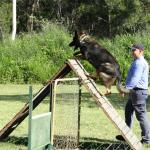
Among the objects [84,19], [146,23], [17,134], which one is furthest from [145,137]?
[84,19]

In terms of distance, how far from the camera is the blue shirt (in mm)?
9188

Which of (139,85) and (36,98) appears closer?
(36,98)

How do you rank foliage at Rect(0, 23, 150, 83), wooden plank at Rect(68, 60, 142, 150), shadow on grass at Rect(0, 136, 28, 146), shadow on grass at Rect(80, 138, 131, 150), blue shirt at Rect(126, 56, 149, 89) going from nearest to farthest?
wooden plank at Rect(68, 60, 142, 150)
blue shirt at Rect(126, 56, 149, 89)
shadow on grass at Rect(80, 138, 131, 150)
shadow on grass at Rect(0, 136, 28, 146)
foliage at Rect(0, 23, 150, 83)

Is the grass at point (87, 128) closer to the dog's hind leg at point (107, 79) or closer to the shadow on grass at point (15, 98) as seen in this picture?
the shadow on grass at point (15, 98)

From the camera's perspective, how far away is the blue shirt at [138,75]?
30.1 feet

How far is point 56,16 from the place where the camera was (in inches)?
2085

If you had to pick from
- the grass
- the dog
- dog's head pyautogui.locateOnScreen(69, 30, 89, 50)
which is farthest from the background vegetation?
the dog

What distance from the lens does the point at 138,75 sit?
9.20 meters

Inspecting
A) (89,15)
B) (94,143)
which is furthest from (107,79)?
(89,15)

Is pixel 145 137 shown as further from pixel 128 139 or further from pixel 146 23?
pixel 146 23

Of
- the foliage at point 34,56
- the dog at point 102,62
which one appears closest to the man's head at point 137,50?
the dog at point 102,62

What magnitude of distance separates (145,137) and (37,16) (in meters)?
44.3

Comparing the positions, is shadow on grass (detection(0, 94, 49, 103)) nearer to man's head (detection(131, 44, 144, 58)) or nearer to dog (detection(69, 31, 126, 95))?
dog (detection(69, 31, 126, 95))

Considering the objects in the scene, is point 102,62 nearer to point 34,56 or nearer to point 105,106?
point 105,106
